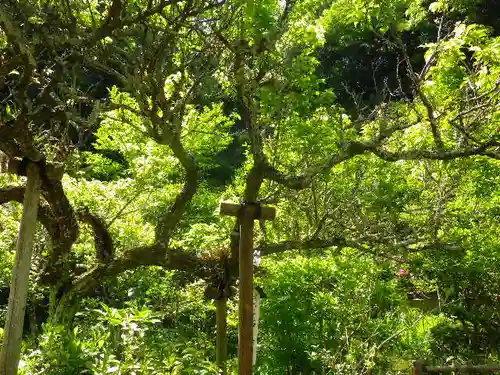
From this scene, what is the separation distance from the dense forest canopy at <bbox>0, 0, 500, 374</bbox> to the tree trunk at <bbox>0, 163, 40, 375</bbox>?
307 millimetres

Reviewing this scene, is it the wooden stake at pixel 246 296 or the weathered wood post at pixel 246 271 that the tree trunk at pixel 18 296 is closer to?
the weathered wood post at pixel 246 271

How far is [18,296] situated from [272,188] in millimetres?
2261

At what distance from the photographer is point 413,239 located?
4129mm

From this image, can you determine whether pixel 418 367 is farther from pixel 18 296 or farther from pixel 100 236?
pixel 100 236

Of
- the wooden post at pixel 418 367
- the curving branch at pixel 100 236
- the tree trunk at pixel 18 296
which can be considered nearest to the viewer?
the tree trunk at pixel 18 296

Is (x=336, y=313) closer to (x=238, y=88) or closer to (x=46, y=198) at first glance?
(x=238, y=88)

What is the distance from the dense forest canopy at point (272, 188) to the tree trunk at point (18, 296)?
307mm

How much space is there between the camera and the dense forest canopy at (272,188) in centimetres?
289

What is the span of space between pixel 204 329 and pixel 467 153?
3.84 m

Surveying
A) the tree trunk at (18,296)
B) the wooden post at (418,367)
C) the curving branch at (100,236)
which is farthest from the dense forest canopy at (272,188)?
the wooden post at (418,367)

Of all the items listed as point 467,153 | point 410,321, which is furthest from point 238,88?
point 410,321

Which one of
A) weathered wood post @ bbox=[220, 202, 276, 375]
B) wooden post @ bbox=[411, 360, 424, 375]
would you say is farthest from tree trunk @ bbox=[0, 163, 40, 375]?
wooden post @ bbox=[411, 360, 424, 375]

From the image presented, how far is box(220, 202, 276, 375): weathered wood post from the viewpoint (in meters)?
2.92

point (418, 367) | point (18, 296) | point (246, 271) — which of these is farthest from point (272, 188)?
point (18, 296)
